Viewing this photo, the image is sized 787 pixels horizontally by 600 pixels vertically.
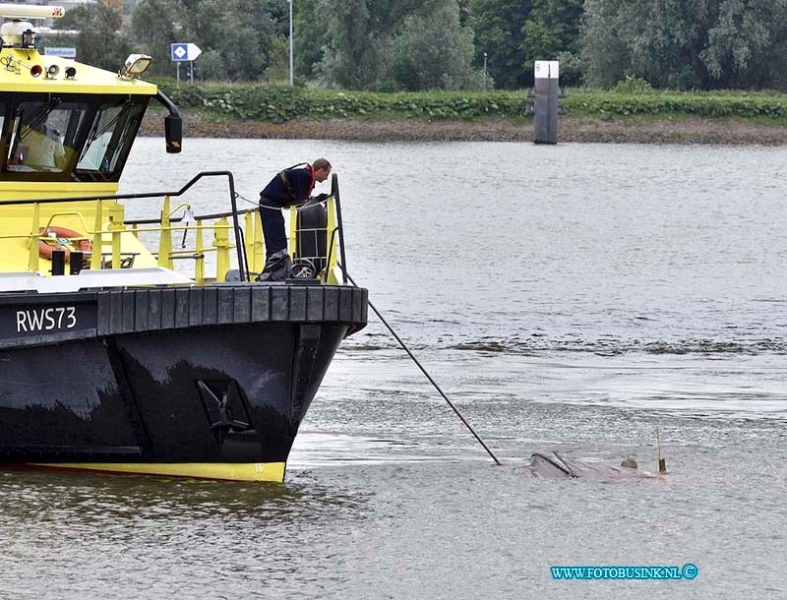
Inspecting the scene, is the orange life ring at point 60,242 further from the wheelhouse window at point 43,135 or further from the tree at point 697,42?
the tree at point 697,42

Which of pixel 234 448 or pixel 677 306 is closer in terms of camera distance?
pixel 234 448

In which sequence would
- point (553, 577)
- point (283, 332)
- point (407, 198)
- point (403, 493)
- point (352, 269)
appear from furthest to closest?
point (407, 198)
point (352, 269)
point (403, 493)
point (283, 332)
point (553, 577)

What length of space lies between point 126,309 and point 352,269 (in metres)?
16.6

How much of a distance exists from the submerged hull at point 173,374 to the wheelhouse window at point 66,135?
146 centimetres

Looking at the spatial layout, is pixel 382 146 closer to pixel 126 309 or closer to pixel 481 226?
pixel 481 226

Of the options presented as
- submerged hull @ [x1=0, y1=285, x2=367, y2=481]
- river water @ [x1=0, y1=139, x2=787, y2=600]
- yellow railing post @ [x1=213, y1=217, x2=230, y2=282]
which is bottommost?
river water @ [x1=0, y1=139, x2=787, y2=600]

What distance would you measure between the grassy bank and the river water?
149ft

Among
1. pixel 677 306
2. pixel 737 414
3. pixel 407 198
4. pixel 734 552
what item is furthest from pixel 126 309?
pixel 407 198

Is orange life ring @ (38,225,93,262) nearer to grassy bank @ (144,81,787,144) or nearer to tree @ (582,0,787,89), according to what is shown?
grassy bank @ (144,81,787,144)

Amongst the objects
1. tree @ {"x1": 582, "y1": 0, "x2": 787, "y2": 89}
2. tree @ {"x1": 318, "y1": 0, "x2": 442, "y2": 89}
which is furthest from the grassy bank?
tree @ {"x1": 318, "y1": 0, "x2": 442, "y2": 89}

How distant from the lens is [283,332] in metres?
11.0

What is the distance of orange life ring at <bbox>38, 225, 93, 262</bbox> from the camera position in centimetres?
1158

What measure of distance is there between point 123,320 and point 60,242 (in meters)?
1.20

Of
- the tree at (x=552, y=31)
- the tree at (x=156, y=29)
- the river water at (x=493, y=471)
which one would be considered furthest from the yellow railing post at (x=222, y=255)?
the tree at (x=552, y=31)
